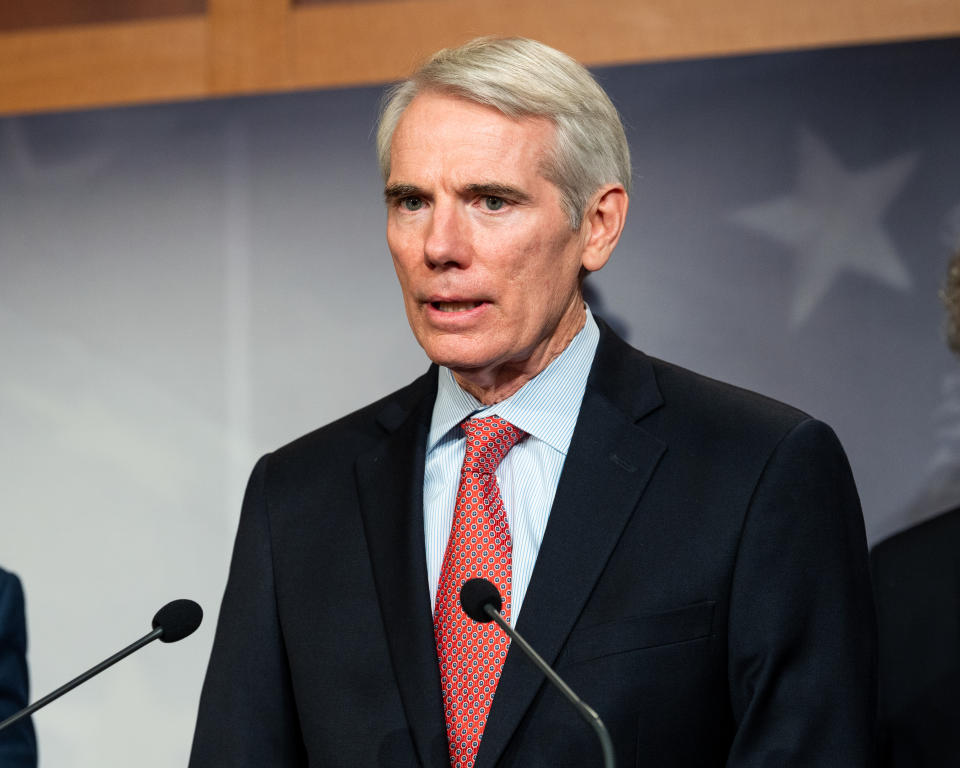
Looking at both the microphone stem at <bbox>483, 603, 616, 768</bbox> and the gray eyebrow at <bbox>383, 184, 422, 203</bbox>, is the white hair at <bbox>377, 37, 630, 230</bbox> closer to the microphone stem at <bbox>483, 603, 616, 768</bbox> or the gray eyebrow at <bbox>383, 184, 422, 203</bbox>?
the gray eyebrow at <bbox>383, 184, 422, 203</bbox>

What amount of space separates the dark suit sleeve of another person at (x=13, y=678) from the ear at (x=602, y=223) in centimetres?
117

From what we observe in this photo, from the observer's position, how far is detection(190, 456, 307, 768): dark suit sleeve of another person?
1685 millimetres

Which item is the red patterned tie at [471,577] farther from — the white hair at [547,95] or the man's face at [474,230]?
the white hair at [547,95]

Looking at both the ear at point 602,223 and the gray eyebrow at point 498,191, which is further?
the ear at point 602,223

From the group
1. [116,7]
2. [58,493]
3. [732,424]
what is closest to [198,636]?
[58,493]

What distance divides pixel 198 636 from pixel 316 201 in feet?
3.15

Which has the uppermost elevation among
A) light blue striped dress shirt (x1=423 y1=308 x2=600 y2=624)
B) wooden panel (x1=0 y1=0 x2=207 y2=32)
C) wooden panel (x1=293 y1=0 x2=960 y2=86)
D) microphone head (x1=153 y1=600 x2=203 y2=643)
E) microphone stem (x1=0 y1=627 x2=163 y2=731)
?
wooden panel (x1=0 y1=0 x2=207 y2=32)

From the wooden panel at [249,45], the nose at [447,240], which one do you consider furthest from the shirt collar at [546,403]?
the wooden panel at [249,45]

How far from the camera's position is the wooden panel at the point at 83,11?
9.95ft

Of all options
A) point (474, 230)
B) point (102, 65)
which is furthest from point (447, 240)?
point (102, 65)

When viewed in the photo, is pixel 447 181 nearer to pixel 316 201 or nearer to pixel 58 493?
pixel 316 201

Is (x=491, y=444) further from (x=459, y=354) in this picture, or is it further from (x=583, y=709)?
(x=583, y=709)

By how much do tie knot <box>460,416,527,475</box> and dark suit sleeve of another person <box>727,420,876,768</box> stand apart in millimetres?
314

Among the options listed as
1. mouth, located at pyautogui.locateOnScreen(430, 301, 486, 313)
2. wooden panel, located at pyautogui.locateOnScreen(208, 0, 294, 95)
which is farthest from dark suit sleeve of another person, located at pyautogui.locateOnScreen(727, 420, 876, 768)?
wooden panel, located at pyautogui.locateOnScreen(208, 0, 294, 95)
